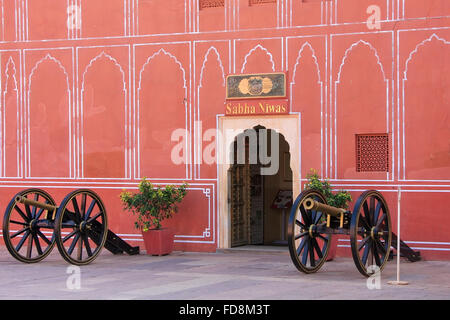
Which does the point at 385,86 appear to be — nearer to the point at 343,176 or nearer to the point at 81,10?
the point at 343,176

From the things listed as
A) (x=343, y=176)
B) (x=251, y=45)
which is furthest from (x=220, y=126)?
(x=343, y=176)

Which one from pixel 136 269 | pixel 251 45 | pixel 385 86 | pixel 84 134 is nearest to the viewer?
pixel 136 269

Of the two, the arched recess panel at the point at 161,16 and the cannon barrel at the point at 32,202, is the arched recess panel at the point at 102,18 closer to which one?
the arched recess panel at the point at 161,16

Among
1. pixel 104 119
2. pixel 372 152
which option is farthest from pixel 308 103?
pixel 104 119

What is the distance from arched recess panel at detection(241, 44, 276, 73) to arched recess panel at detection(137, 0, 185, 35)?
1367 mm

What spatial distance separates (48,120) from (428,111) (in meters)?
7.31

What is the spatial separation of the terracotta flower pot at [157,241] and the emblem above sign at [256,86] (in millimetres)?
2688

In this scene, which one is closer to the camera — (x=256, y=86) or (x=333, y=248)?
(x=333, y=248)

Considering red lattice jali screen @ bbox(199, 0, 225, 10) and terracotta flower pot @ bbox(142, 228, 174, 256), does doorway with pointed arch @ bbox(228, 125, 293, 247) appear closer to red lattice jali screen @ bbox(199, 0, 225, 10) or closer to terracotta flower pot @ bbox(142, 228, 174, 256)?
terracotta flower pot @ bbox(142, 228, 174, 256)

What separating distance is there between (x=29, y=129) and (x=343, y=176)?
6.39m

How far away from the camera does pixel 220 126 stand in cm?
1428

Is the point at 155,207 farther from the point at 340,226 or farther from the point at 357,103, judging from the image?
the point at 340,226

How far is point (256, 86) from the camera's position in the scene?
14.0 metres

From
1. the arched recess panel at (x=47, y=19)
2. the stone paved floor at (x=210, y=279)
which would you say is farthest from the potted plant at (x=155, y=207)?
the arched recess panel at (x=47, y=19)
